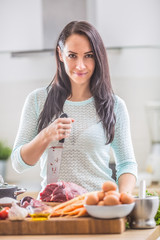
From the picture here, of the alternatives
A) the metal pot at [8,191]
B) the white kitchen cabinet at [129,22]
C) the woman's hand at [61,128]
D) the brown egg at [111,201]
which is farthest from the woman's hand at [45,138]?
the white kitchen cabinet at [129,22]

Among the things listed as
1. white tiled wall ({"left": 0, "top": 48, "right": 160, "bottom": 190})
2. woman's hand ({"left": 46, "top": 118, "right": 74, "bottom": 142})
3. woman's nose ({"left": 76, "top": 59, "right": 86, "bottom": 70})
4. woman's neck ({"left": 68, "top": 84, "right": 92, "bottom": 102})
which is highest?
woman's nose ({"left": 76, "top": 59, "right": 86, "bottom": 70})

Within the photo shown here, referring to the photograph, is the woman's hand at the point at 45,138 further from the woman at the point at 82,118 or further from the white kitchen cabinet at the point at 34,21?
the white kitchen cabinet at the point at 34,21

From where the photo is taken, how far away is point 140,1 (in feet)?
13.8

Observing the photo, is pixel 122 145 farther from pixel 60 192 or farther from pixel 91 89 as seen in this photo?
pixel 60 192

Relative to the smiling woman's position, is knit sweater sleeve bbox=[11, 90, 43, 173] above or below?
below

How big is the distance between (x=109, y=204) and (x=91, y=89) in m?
0.73

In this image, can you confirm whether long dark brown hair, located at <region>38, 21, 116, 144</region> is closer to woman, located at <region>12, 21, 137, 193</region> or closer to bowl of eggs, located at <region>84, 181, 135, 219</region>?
woman, located at <region>12, 21, 137, 193</region>

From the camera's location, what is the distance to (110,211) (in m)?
1.48

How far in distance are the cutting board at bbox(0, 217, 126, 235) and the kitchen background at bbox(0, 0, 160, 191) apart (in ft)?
8.35

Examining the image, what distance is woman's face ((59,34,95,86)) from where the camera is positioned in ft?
6.37

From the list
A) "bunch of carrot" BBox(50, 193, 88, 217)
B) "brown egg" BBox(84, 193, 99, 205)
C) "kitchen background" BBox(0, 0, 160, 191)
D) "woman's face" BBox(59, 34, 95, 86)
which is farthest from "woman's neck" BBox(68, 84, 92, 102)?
"kitchen background" BBox(0, 0, 160, 191)

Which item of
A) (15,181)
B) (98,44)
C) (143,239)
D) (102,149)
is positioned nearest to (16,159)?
(102,149)

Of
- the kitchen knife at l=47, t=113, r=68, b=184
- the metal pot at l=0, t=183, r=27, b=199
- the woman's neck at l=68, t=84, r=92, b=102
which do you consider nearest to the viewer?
the metal pot at l=0, t=183, r=27, b=199

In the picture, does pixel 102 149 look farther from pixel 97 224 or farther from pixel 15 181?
pixel 15 181
